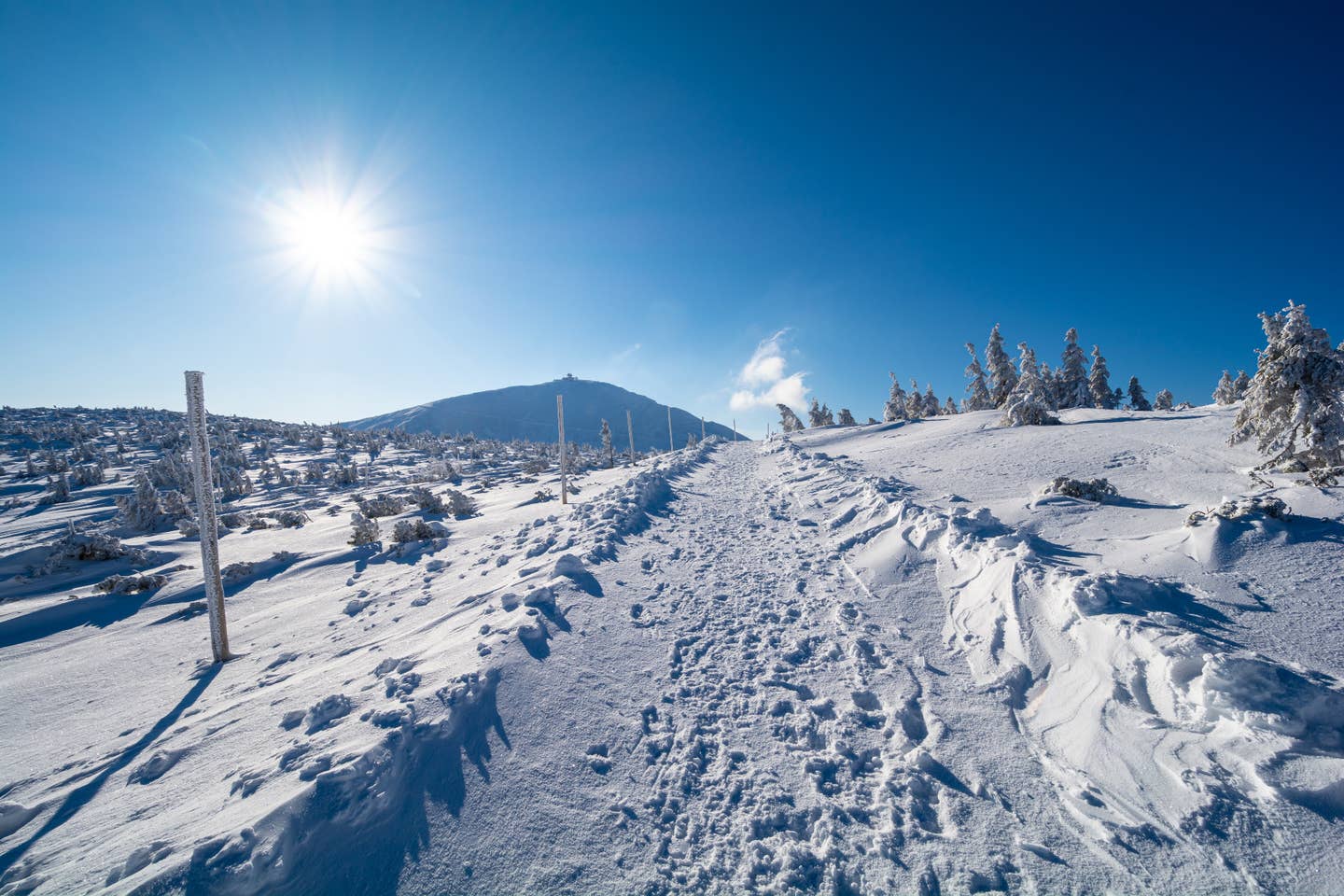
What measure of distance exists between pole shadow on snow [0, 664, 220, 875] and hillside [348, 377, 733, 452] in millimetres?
105644

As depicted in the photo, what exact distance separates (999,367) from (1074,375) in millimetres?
6994

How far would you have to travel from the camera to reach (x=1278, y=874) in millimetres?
2256

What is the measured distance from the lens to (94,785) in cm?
347

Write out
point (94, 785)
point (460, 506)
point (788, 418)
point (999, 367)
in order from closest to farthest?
point (94, 785), point (460, 506), point (999, 367), point (788, 418)

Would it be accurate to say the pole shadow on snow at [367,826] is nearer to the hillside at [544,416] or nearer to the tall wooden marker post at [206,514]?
the tall wooden marker post at [206,514]

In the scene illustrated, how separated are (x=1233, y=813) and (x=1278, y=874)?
280 mm

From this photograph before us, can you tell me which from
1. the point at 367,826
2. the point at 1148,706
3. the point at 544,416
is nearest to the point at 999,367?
the point at 1148,706

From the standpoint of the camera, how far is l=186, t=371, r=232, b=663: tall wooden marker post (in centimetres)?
539

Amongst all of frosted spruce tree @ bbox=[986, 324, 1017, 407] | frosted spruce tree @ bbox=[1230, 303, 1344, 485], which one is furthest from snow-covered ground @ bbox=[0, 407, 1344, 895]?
frosted spruce tree @ bbox=[986, 324, 1017, 407]

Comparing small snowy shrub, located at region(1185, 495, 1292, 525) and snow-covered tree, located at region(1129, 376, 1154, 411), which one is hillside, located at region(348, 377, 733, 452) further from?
small snowy shrub, located at region(1185, 495, 1292, 525)

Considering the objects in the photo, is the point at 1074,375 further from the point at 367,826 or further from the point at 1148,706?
the point at 367,826

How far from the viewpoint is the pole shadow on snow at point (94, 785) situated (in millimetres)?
2876

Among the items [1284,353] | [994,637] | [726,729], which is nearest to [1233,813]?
[994,637]

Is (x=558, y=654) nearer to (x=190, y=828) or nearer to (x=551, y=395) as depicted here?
(x=190, y=828)
